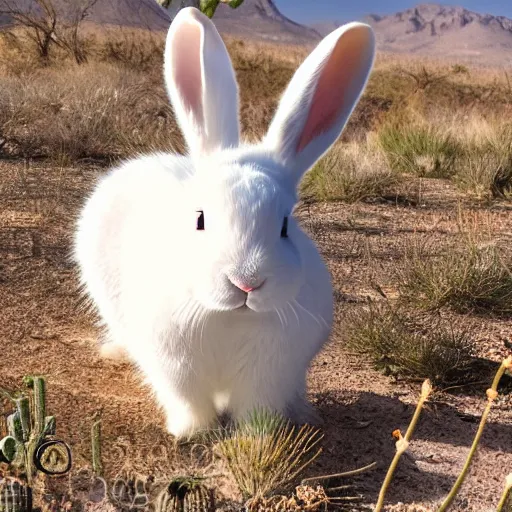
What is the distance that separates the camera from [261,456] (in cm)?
235

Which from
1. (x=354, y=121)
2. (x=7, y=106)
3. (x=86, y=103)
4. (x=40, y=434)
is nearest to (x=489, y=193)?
(x=86, y=103)

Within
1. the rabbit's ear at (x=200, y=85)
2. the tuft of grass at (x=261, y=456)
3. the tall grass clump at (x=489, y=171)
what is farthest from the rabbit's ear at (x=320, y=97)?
the tall grass clump at (x=489, y=171)

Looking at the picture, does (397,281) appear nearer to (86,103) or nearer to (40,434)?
(40,434)

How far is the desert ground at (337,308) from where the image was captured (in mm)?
2592

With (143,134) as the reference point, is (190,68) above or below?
above

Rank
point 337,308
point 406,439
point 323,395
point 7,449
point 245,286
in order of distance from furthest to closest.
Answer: point 337,308 → point 323,395 → point 7,449 → point 245,286 → point 406,439

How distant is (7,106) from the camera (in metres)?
8.83

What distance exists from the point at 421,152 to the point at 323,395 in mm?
6186

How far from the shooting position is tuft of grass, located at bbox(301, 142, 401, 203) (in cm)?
708

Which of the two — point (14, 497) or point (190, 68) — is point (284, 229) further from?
point (14, 497)

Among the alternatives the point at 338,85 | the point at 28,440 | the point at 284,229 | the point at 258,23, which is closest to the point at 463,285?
the point at 338,85

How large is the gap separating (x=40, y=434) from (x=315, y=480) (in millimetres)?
849

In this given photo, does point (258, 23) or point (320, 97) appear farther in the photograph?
point (258, 23)

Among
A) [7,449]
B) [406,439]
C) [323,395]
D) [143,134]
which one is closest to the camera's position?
[406,439]
